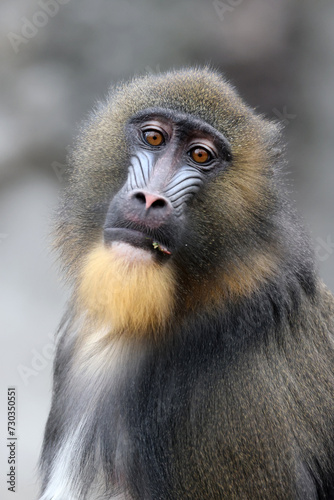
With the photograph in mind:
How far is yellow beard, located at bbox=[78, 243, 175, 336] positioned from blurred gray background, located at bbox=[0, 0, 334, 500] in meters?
4.41

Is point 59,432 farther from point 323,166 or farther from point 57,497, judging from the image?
point 323,166

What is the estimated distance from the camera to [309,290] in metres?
3.20

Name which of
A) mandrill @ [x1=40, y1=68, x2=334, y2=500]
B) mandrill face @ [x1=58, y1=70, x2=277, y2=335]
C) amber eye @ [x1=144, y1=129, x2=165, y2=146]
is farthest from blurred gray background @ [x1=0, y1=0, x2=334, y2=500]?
amber eye @ [x1=144, y1=129, x2=165, y2=146]

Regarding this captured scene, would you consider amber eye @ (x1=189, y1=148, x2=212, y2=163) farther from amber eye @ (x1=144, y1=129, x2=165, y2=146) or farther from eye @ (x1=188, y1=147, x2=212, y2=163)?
amber eye @ (x1=144, y1=129, x2=165, y2=146)

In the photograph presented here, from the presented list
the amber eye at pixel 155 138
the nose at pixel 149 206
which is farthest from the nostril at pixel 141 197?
the amber eye at pixel 155 138

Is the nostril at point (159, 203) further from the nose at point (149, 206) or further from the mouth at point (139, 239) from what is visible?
the mouth at point (139, 239)

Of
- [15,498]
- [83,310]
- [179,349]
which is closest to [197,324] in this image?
[179,349]

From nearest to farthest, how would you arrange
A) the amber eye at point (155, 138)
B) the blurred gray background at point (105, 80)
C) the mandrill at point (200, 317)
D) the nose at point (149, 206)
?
the nose at point (149, 206), the mandrill at point (200, 317), the amber eye at point (155, 138), the blurred gray background at point (105, 80)

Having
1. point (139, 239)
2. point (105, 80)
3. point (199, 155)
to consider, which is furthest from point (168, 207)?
point (105, 80)

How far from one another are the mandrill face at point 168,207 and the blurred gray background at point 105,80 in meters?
4.37

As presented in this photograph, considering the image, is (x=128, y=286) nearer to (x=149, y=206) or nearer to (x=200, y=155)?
(x=149, y=206)

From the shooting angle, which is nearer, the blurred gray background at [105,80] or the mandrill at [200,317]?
the mandrill at [200,317]

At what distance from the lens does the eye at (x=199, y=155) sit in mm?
2967

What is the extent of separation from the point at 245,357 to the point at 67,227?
1131 millimetres
